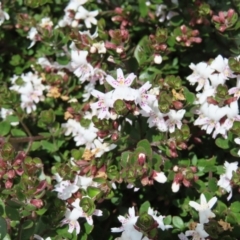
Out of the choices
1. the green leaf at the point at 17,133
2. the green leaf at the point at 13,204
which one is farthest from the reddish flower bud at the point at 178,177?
the green leaf at the point at 17,133

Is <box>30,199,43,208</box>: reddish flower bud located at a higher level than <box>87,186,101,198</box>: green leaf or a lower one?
higher

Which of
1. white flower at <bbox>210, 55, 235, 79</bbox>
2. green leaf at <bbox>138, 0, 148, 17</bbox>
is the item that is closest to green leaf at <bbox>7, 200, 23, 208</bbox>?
white flower at <bbox>210, 55, 235, 79</bbox>

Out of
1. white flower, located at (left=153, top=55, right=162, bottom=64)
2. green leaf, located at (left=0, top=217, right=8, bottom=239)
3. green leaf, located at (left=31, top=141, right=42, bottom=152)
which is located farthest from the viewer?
green leaf, located at (left=31, top=141, right=42, bottom=152)

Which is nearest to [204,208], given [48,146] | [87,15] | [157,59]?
[157,59]

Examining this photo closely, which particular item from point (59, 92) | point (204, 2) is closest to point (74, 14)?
point (59, 92)

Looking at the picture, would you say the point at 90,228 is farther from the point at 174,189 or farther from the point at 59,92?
the point at 59,92

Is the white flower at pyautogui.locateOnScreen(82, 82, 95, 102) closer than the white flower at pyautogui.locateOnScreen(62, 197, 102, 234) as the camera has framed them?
No

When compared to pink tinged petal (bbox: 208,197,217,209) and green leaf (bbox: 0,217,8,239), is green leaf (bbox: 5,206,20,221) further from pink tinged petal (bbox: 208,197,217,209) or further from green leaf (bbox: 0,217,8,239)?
pink tinged petal (bbox: 208,197,217,209)

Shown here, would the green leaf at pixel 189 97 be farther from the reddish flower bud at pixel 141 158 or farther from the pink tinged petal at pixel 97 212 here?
the pink tinged petal at pixel 97 212
